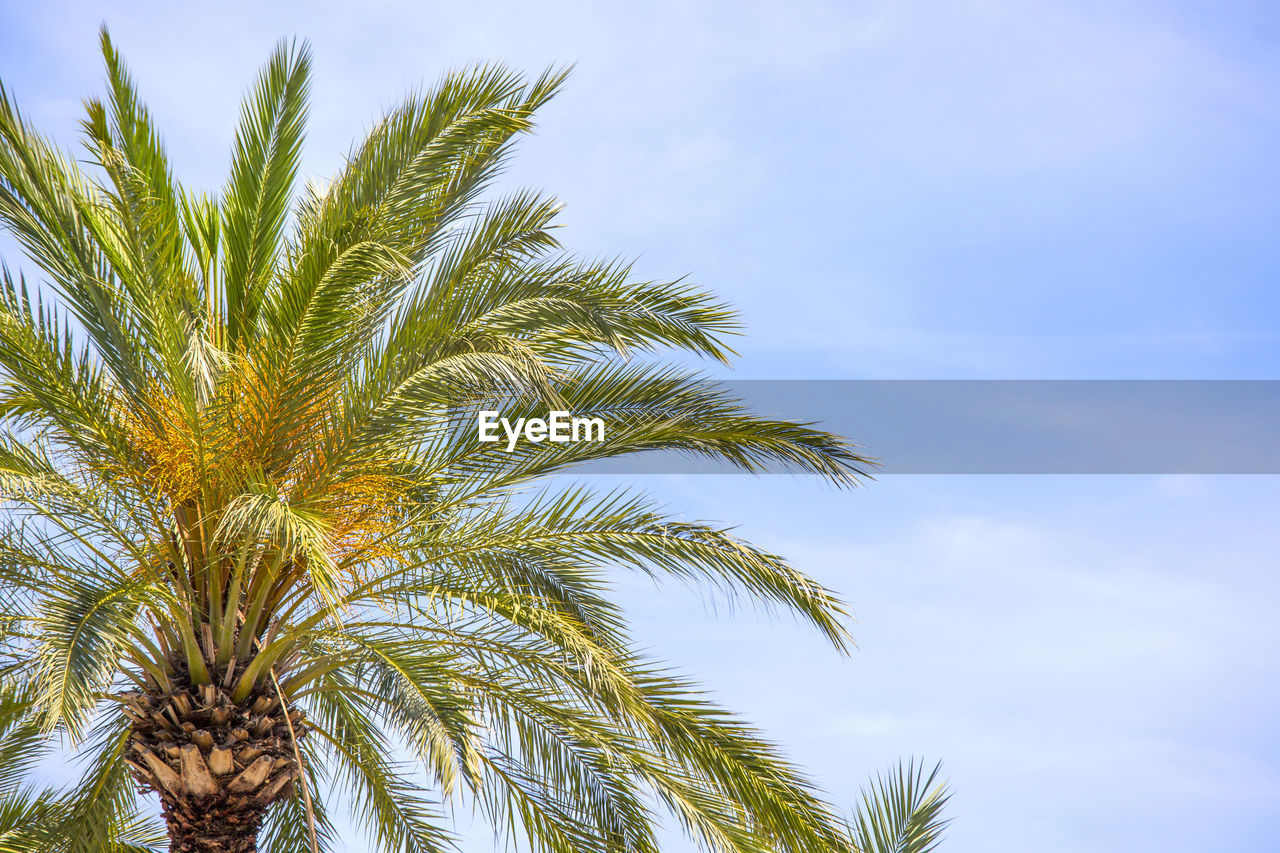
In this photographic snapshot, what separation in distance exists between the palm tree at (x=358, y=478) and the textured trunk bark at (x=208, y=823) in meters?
0.02

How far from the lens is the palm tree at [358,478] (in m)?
7.43

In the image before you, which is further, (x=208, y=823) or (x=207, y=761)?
(x=208, y=823)

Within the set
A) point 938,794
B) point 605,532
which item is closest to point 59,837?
Answer: point 605,532

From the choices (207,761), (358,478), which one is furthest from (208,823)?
(358,478)

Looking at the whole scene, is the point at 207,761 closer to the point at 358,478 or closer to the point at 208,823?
the point at 208,823

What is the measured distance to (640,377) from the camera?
8.84 metres

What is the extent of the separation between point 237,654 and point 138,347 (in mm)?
2130

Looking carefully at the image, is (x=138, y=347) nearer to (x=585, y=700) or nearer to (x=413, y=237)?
(x=413, y=237)

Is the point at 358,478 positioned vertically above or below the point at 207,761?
above

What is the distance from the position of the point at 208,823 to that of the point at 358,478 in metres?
2.43

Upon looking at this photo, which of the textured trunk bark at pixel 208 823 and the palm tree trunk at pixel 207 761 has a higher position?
the palm tree trunk at pixel 207 761

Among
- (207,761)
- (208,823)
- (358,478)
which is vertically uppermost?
(358,478)

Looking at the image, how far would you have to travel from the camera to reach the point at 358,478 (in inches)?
313

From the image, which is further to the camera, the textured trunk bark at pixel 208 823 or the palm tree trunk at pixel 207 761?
the textured trunk bark at pixel 208 823
